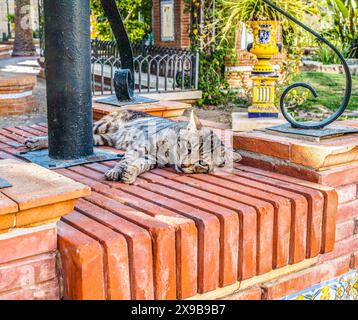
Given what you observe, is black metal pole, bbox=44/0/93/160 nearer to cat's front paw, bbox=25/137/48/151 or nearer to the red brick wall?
cat's front paw, bbox=25/137/48/151

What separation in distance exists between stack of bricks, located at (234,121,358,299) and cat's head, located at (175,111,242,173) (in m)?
0.16

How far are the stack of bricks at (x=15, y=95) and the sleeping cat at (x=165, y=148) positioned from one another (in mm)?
5602

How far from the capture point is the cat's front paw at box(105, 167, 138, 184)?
296cm

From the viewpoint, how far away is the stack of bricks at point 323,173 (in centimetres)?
278

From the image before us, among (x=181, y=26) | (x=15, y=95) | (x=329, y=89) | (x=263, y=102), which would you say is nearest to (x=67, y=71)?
(x=263, y=102)

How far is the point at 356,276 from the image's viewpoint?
10.1 ft

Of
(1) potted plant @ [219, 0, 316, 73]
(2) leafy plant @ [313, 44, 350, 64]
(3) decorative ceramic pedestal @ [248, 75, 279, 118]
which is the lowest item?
(3) decorative ceramic pedestal @ [248, 75, 279, 118]

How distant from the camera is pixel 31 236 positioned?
201 cm

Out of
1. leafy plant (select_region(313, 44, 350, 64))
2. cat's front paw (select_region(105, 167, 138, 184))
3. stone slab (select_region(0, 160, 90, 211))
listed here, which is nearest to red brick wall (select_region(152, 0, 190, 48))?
leafy plant (select_region(313, 44, 350, 64))

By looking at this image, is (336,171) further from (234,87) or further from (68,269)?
(234,87)

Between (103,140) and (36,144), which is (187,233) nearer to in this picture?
(36,144)

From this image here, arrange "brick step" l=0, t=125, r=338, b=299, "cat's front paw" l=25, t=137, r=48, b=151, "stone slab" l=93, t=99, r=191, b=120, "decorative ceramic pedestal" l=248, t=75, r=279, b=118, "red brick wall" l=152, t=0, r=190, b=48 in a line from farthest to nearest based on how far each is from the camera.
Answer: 1. "red brick wall" l=152, t=0, r=190, b=48
2. "decorative ceramic pedestal" l=248, t=75, r=279, b=118
3. "stone slab" l=93, t=99, r=191, b=120
4. "cat's front paw" l=25, t=137, r=48, b=151
5. "brick step" l=0, t=125, r=338, b=299

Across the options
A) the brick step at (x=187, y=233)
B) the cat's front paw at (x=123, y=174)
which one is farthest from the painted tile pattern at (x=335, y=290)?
the cat's front paw at (x=123, y=174)

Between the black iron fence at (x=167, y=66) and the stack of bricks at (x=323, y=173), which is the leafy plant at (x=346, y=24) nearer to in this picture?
the black iron fence at (x=167, y=66)
